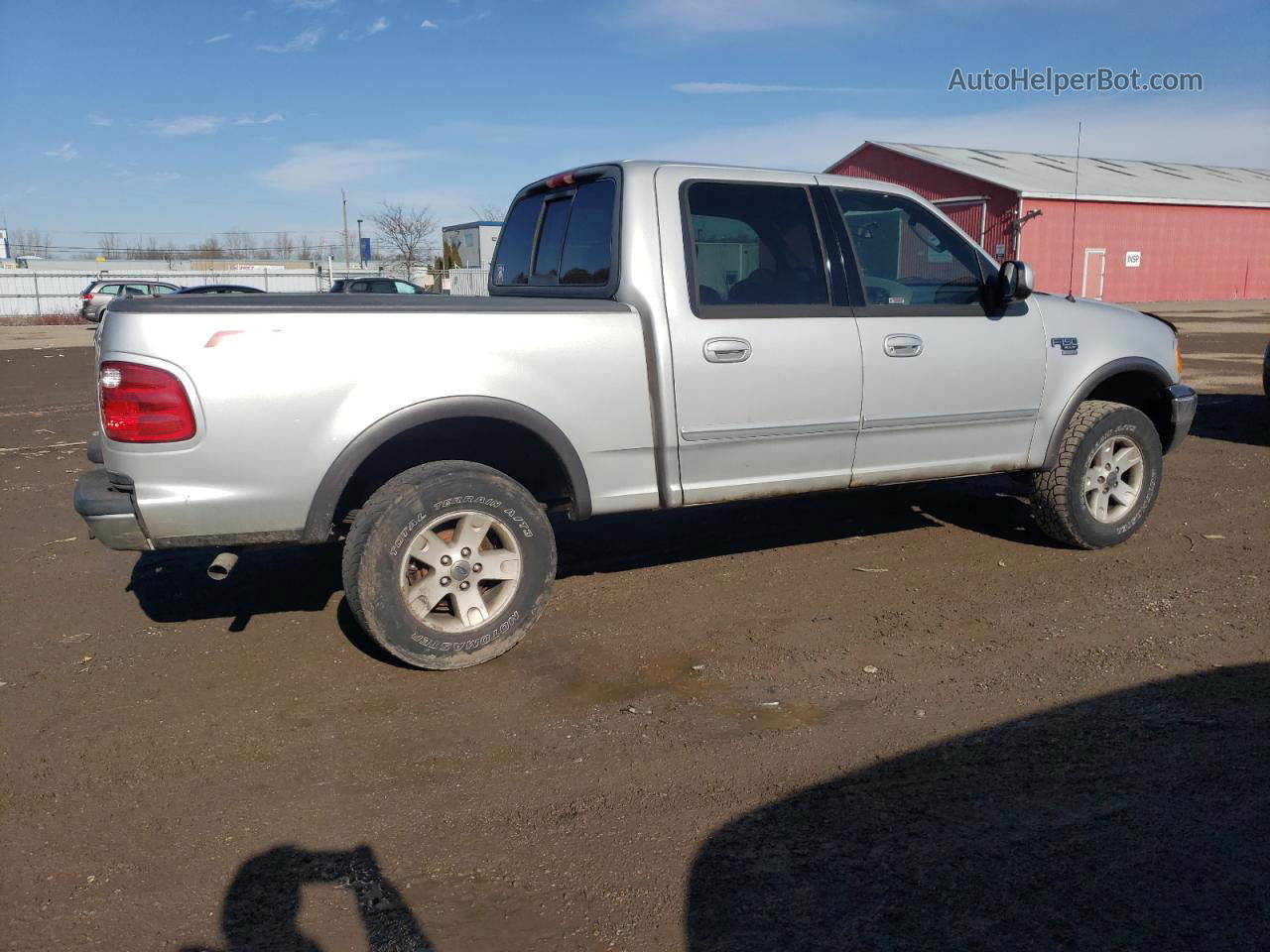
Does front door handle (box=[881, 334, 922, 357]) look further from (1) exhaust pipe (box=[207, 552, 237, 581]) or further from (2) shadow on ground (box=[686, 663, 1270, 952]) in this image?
(1) exhaust pipe (box=[207, 552, 237, 581])

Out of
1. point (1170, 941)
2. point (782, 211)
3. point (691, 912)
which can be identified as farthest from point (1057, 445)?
point (691, 912)

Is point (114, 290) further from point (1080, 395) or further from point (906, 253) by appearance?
point (1080, 395)

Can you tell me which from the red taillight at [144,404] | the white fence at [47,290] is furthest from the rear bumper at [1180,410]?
the white fence at [47,290]

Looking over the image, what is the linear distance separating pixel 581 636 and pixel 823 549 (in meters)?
1.93

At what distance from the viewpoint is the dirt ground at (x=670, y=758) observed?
2.67m

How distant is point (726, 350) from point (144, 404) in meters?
2.39

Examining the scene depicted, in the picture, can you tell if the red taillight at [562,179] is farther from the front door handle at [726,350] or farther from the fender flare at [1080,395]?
the fender flare at [1080,395]

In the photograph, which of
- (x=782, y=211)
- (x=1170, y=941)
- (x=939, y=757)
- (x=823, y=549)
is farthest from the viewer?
(x=823, y=549)

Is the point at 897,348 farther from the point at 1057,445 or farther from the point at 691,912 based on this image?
the point at 691,912

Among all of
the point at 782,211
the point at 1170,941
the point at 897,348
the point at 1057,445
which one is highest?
the point at 782,211

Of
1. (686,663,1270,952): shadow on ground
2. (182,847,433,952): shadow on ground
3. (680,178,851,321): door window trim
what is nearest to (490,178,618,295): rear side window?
(680,178,851,321): door window trim

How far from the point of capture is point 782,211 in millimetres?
4992

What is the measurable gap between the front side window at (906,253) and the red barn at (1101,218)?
29789 mm

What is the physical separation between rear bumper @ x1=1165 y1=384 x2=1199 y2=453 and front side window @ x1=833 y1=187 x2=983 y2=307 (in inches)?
62.4
